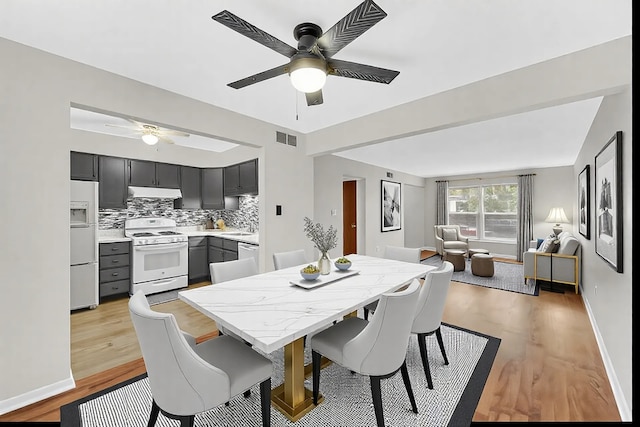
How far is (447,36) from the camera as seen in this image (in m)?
1.80

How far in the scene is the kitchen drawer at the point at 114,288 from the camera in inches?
151

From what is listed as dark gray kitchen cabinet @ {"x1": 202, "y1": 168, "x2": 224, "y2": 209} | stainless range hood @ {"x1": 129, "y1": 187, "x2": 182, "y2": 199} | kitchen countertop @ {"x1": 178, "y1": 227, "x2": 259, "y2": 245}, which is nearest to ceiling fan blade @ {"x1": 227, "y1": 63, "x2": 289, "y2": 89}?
kitchen countertop @ {"x1": 178, "y1": 227, "x2": 259, "y2": 245}

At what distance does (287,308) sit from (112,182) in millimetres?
4041

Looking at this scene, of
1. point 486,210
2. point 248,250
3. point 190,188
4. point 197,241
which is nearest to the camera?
point 248,250

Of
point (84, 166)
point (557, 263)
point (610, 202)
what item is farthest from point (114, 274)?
point (557, 263)

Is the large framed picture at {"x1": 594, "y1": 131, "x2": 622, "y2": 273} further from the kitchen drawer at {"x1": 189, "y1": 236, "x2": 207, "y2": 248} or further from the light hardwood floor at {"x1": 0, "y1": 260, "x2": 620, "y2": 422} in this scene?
the kitchen drawer at {"x1": 189, "y1": 236, "x2": 207, "y2": 248}

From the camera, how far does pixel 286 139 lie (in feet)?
12.3

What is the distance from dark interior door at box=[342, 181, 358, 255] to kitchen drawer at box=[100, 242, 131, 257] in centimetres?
390

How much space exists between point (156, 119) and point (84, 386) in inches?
88.4

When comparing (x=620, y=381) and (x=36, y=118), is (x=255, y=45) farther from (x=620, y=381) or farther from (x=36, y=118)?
(x=620, y=381)

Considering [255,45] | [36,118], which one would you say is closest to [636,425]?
[255,45]

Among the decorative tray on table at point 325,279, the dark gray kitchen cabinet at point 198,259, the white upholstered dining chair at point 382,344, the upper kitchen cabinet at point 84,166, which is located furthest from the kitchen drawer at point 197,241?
the white upholstered dining chair at point 382,344

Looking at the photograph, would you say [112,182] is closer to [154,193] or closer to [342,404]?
[154,193]

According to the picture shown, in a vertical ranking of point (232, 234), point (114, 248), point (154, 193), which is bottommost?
point (114, 248)
